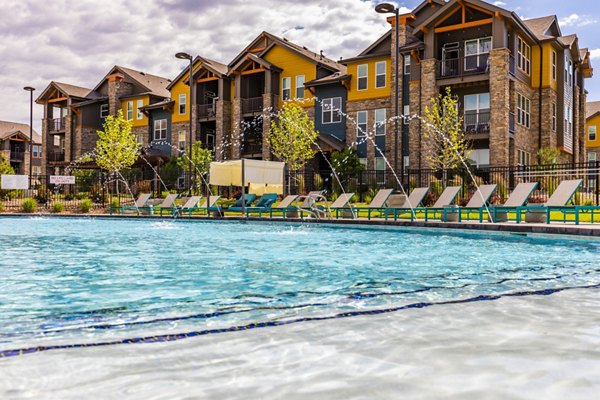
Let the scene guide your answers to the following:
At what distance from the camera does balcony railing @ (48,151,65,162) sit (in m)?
48.4

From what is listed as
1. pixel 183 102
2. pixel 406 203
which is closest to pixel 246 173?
pixel 406 203

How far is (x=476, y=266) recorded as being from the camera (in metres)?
7.78

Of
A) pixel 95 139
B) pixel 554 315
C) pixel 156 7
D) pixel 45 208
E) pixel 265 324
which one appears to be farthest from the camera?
pixel 95 139

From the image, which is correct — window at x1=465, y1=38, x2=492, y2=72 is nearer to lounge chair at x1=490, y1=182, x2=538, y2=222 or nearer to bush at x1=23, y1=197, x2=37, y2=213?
lounge chair at x1=490, y1=182, x2=538, y2=222

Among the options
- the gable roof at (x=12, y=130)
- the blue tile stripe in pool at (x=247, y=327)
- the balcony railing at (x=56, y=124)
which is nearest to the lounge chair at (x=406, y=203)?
the blue tile stripe in pool at (x=247, y=327)

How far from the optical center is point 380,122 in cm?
3216

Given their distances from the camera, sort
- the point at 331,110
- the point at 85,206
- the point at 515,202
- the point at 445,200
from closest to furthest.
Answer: the point at 515,202 < the point at 445,200 < the point at 85,206 < the point at 331,110

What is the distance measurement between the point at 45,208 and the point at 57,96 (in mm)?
25656

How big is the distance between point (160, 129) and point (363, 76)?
19.0m

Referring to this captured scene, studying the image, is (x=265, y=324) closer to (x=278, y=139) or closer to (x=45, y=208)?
(x=45, y=208)

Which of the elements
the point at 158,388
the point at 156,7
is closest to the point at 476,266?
the point at 158,388

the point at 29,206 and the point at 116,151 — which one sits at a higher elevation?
the point at 116,151

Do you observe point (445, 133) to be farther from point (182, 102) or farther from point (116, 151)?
point (116, 151)

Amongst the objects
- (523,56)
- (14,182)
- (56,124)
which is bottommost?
(14,182)
